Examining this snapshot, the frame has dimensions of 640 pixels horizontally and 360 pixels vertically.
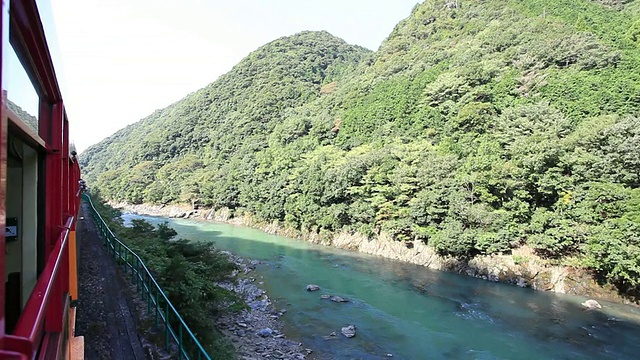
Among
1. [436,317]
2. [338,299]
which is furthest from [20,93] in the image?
[338,299]

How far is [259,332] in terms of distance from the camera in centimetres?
1171

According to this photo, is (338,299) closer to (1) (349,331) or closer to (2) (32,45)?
(1) (349,331)

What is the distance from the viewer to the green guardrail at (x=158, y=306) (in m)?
5.76

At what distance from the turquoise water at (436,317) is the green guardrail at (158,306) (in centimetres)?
479

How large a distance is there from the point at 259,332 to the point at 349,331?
9.94ft

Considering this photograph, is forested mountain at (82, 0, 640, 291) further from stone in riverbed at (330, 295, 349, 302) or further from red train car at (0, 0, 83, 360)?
red train car at (0, 0, 83, 360)

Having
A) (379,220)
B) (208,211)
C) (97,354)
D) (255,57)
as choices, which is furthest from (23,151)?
(255,57)

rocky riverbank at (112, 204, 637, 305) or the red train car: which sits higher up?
the red train car

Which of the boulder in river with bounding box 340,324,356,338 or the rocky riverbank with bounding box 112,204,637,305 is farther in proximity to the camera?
the rocky riverbank with bounding box 112,204,637,305

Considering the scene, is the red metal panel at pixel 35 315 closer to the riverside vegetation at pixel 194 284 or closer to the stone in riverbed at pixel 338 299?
the riverside vegetation at pixel 194 284

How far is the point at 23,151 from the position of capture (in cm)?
204

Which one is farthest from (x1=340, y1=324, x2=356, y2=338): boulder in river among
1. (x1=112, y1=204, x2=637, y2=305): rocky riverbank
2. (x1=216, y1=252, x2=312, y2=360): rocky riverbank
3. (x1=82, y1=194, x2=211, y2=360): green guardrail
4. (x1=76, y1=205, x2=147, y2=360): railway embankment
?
(x1=112, y1=204, x2=637, y2=305): rocky riverbank

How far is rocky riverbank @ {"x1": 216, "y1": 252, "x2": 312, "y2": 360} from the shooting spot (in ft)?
34.0

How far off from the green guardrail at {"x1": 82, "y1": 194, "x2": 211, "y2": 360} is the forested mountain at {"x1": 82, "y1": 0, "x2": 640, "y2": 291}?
1607 cm
